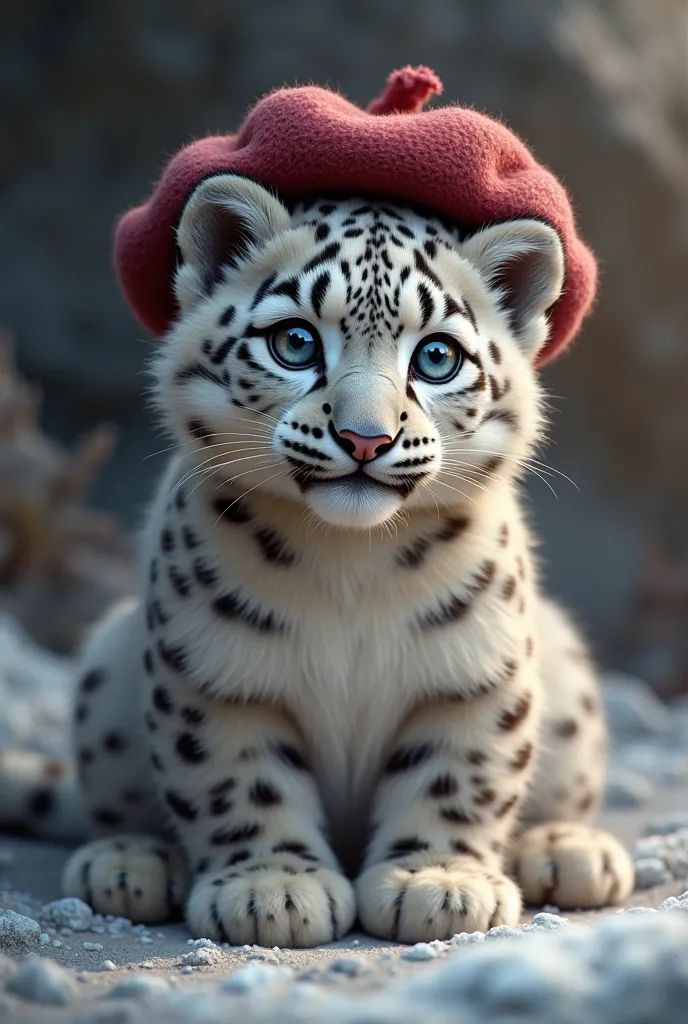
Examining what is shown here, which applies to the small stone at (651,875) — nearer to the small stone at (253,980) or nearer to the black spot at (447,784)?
the black spot at (447,784)

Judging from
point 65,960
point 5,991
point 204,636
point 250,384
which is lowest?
point 65,960

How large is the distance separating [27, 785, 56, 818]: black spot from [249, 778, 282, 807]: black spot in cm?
104

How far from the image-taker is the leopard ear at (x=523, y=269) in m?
2.76

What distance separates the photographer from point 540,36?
649cm

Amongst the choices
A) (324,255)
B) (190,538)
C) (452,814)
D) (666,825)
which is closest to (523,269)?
Result: (324,255)

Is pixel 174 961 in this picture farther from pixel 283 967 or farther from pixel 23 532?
pixel 23 532

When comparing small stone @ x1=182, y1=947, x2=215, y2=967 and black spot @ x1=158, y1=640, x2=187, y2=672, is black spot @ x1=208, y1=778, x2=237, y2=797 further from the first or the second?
small stone @ x1=182, y1=947, x2=215, y2=967

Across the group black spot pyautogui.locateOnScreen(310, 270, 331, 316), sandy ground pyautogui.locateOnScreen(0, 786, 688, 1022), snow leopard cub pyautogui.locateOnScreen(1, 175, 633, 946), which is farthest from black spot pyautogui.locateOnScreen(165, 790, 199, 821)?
black spot pyautogui.locateOnScreen(310, 270, 331, 316)

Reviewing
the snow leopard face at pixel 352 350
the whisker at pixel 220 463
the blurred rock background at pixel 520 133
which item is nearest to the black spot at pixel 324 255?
the snow leopard face at pixel 352 350

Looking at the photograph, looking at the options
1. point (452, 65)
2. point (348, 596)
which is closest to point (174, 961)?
point (348, 596)

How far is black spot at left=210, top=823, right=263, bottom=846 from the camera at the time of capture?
9.23 ft

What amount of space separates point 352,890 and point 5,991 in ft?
3.26

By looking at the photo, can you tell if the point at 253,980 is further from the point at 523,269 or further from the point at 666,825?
the point at 666,825

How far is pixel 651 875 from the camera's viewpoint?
321 centimetres
